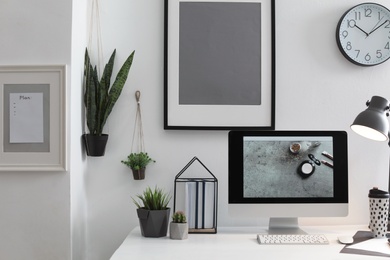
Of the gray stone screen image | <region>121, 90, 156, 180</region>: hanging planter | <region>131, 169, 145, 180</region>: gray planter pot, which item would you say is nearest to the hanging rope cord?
<region>121, 90, 156, 180</region>: hanging planter

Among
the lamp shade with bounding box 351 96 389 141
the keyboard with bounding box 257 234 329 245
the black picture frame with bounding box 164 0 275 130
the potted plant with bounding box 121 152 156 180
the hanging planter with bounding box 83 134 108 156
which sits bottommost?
the keyboard with bounding box 257 234 329 245

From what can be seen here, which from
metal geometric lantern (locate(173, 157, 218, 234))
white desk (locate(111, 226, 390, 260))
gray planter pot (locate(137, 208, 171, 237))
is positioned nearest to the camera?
white desk (locate(111, 226, 390, 260))

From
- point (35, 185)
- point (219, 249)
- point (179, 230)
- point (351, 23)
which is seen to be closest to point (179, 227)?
point (179, 230)

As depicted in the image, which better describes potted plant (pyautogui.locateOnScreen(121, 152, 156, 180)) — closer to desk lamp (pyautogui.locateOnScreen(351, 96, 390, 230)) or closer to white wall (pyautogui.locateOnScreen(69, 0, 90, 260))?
white wall (pyautogui.locateOnScreen(69, 0, 90, 260))

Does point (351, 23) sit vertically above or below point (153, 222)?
above

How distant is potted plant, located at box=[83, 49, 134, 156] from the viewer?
8.14 ft

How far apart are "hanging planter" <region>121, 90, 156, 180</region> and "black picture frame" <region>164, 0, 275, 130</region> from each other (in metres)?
0.13

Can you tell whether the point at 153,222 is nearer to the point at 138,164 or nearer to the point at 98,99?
the point at 138,164

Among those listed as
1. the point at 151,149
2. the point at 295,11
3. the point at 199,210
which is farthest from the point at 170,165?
the point at 295,11

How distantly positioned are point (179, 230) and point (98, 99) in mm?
724

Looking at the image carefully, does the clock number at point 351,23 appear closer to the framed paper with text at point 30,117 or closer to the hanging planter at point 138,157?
the hanging planter at point 138,157

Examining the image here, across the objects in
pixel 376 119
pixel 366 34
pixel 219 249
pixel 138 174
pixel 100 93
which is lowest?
pixel 219 249

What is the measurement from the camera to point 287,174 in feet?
7.75

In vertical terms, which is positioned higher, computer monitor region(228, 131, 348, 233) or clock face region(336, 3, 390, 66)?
clock face region(336, 3, 390, 66)
